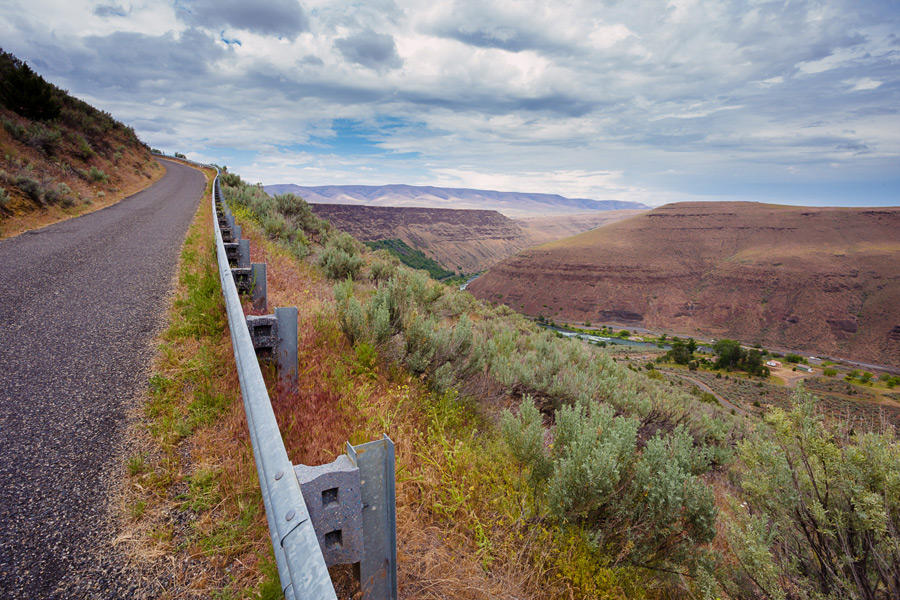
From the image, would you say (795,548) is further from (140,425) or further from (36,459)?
(36,459)

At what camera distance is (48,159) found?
49.4 feet

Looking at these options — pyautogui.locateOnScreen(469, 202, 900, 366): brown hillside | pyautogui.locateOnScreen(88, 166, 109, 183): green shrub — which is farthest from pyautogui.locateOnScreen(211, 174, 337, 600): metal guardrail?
pyautogui.locateOnScreen(469, 202, 900, 366): brown hillside

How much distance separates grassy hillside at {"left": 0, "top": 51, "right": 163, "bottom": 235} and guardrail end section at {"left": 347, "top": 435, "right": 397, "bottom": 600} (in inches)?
477

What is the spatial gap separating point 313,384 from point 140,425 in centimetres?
113

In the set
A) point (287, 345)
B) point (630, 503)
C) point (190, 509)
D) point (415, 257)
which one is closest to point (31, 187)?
point (287, 345)

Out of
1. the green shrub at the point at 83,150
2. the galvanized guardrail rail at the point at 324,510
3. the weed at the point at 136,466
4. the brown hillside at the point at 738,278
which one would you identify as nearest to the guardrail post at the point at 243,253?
the weed at the point at 136,466

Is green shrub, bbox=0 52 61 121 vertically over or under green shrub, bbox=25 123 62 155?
over

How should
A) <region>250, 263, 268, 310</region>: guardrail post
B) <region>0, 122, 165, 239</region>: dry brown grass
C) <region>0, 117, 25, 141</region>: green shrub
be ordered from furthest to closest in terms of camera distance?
<region>0, 117, 25, 141</region>: green shrub → <region>0, 122, 165, 239</region>: dry brown grass → <region>250, 263, 268, 310</region>: guardrail post

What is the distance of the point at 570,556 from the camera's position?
267 cm

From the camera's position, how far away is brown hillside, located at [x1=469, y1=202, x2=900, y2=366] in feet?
296

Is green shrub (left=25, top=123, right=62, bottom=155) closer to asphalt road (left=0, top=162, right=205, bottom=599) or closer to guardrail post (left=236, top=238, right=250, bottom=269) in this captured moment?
asphalt road (left=0, top=162, right=205, bottom=599)

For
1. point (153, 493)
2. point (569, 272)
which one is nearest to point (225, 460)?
point (153, 493)

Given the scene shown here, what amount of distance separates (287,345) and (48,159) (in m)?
19.6

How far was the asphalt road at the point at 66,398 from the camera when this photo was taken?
1.66 metres
